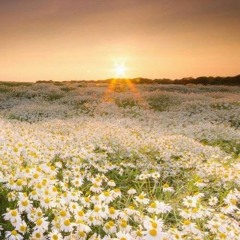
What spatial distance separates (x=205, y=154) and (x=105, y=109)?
12.9 metres

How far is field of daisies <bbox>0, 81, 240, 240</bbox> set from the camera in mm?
5309

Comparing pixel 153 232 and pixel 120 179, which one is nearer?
pixel 153 232

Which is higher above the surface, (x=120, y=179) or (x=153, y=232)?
(x=153, y=232)

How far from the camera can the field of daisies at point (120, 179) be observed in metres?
5.31

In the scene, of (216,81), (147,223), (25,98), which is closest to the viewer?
(147,223)

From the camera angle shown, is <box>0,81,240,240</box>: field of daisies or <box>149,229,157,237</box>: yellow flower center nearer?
<box>149,229,157,237</box>: yellow flower center

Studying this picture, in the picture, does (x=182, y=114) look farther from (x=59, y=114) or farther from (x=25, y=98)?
(x=25, y=98)

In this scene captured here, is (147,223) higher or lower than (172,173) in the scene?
higher

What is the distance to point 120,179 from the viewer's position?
9.70 meters

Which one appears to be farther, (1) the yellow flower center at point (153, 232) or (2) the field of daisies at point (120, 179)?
(2) the field of daisies at point (120, 179)

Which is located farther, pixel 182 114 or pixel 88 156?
pixel 182 114

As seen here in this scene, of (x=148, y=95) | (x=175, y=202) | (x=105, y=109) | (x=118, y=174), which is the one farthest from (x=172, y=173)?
(x=148, y=95)

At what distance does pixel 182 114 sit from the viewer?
22.6 meters

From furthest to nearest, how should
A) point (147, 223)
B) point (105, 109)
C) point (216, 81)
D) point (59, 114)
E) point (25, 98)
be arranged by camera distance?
point (216, 81)
point (25, 98)
point (105, 109)
point (59, 114)
point (147, 223)
